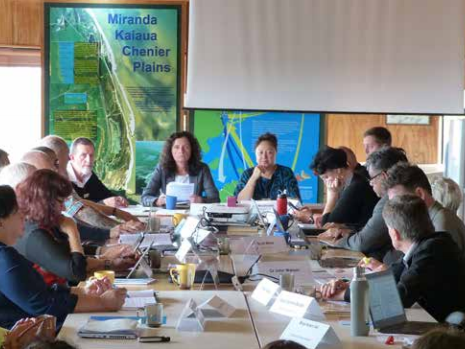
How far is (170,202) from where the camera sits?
5559 mm

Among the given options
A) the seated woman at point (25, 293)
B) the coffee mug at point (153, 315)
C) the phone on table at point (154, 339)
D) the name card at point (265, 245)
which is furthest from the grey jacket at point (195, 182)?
the phone on table at point (154, 339)

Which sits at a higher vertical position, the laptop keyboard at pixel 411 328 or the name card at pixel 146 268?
the name card at pixel 146 268

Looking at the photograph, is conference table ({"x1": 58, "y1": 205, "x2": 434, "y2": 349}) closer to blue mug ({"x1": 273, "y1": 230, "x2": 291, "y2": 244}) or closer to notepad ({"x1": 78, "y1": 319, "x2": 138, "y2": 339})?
notepad ({"x1": 78, "y1": 319, "x2": 138, "y2": 339})

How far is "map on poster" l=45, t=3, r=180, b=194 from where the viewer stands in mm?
7180

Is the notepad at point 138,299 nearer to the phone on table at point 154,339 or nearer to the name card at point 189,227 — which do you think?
the phone on table at point 154,339

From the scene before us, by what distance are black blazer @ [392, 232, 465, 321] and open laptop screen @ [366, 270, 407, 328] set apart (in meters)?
0.26

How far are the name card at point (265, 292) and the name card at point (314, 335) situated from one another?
1.58ft

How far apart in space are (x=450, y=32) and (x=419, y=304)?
14.8ft

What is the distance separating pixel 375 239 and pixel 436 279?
1.27m

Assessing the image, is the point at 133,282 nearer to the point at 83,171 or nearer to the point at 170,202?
the point at 170,202

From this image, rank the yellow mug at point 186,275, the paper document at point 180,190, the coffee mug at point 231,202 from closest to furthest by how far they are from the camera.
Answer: the yellow mug at point 186,275 < the coffee mug at point 231,202 < the paper document at point 180,190

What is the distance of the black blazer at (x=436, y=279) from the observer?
2.74 metres

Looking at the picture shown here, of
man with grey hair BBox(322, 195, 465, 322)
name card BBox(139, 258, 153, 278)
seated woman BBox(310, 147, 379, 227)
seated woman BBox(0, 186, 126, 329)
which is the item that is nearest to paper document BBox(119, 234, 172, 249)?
name card BBox(139, 258, 153, 278)

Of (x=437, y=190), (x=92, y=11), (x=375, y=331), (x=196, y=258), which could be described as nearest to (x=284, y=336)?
(x=375, y=331)
